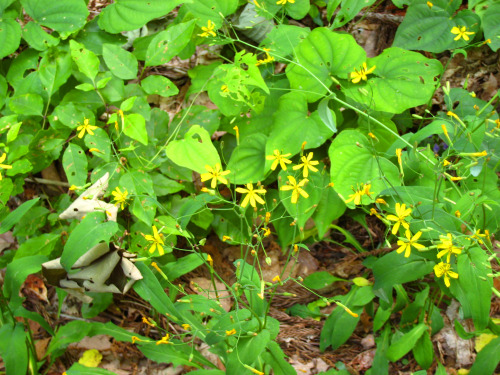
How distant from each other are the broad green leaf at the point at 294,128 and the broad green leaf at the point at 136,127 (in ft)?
1.62

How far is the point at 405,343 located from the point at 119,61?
163cm

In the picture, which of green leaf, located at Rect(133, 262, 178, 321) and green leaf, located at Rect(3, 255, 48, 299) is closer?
green leaf, located at Rect(133, 262, 178, 321)

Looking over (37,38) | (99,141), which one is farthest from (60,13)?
(99,141)

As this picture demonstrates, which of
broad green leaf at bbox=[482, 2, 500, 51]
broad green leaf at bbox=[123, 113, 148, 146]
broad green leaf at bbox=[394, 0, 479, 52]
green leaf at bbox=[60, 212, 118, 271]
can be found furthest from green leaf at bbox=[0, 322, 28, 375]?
broad green leaf at bbox=[482, 2, 500, 51]

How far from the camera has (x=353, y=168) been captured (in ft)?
6.10

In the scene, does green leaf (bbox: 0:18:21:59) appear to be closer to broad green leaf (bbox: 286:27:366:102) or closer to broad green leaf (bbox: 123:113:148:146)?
broad green leaf (bbox: 123:113:148:146)

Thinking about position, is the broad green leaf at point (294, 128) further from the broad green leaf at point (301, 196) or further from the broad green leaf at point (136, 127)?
the broad green leaf at point (136, 127)

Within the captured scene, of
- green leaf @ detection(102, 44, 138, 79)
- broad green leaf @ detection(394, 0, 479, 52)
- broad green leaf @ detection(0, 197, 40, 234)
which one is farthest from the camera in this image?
broad green leaf @ detection(394, 0, 479, 52)

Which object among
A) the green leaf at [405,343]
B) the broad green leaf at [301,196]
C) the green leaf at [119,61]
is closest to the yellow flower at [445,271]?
the green leaf at [405,343]

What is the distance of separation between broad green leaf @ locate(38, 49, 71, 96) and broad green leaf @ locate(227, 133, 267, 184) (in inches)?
31.9

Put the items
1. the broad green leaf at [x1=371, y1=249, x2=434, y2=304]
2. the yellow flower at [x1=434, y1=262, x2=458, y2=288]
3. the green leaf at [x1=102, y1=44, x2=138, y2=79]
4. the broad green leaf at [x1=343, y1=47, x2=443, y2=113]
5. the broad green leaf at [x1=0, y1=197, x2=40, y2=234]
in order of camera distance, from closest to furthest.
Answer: the yellow flower at [x1=434, y1=262, x2=458, y2=288], the broad green leaf at [x1=371, y1=249, x2=434, y2=304], the broad green leaf at [x1=0, y1=197, x2=40, y2=234], the broad green leaf at [x1=343, y1=47, x2=443, y2=113], the green leaf at [x1=102, y1=44, x2=138, y2=79]

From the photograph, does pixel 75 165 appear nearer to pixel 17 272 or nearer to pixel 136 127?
pixel 136 127

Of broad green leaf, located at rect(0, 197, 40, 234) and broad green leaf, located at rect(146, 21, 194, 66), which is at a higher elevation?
broad green leaf, located at rect(146, 21, 194, 66)

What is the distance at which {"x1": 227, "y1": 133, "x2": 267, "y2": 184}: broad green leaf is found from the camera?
1977 mm
